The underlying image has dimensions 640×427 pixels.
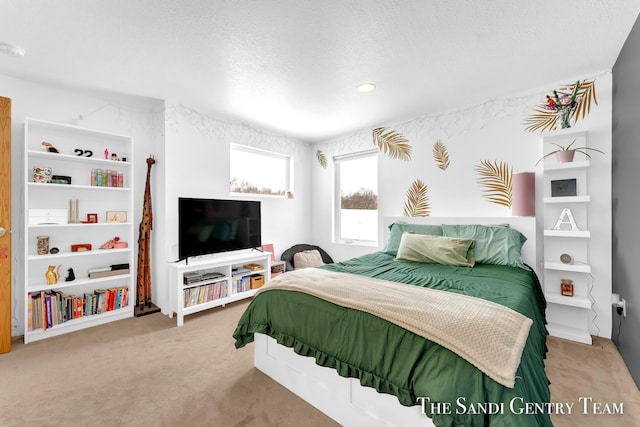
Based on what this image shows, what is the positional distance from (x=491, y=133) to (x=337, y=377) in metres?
3.00

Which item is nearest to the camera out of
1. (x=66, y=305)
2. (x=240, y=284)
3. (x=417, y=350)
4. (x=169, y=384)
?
(x=417, y=350)

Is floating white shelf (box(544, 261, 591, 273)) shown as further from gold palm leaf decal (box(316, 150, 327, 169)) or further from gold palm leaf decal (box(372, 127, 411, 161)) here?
gold palm leaf decal (box(316, 150, 327, 169))

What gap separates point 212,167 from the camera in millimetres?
3629

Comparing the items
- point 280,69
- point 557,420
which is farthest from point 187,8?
point 557,420

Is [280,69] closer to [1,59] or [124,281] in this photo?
[1,59]

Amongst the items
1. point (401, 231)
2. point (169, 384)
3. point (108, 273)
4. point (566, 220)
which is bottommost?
point (169, 384)

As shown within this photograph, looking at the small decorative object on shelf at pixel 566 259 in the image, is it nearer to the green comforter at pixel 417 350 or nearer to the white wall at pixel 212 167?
the green comforter at pixel 417 350

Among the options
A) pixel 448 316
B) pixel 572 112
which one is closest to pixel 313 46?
pixel 448 316

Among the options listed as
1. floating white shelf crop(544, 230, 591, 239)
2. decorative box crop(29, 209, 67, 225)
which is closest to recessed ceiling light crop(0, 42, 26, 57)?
decorative box crop(29, 209, 67, 225)

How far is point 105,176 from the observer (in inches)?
119

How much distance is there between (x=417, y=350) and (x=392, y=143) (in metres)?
3.21

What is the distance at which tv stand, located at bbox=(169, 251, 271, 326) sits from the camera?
3018 millimetres

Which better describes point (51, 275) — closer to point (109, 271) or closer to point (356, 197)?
Result: point (109, 271)

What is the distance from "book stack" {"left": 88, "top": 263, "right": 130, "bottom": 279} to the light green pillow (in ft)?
9.72
